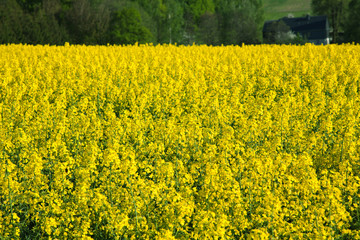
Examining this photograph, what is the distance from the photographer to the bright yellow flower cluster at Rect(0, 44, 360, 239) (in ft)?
17.6

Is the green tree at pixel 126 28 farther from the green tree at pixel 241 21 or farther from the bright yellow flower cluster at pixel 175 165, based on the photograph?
the bright yellow flower cluster at pixel 175 165

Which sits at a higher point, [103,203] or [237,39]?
[237,39]

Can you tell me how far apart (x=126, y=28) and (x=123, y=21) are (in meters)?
1.01

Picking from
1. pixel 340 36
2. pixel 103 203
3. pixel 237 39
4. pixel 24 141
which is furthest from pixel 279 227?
pixel 340 36

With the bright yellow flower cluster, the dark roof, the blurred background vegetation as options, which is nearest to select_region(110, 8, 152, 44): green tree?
the blurred background vegetation

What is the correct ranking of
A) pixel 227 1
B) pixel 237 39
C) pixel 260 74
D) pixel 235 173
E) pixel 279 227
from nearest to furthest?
pixel 279 227
pixel 235 173
pixel 260 74
pixel 237 39
pixel 227 1

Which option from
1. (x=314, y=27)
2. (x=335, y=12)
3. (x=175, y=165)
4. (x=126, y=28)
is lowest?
(x=175, y=165)

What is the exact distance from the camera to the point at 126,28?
58062 millimetres

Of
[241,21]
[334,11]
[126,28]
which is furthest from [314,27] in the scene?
[126,28]

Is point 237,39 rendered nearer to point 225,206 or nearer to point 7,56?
point 7,56

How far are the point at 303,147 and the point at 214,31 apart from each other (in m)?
71.5

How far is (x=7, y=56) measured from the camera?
19891 mm

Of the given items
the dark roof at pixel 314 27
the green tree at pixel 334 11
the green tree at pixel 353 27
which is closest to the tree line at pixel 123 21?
the dark roof at pixel 314 27

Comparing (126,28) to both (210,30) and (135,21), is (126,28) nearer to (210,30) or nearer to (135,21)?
(135,21)
